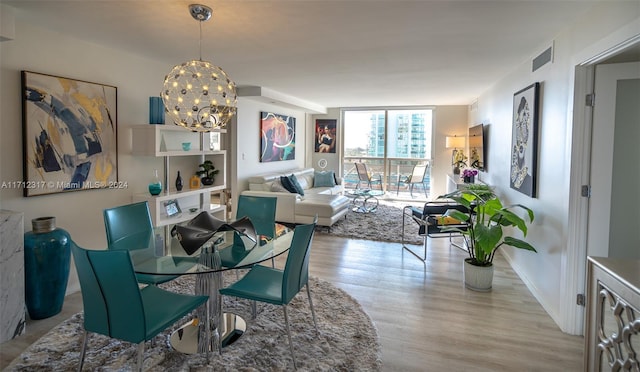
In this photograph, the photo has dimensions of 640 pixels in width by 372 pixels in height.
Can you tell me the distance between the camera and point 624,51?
86.8 inches

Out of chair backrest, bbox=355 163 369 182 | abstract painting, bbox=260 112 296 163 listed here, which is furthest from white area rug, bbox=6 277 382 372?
chair backrest, bbox=355 163 369 182

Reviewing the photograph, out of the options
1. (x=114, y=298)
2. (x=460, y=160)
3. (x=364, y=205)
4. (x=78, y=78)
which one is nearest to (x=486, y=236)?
(x=114, y=298)

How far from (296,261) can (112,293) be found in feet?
3.42

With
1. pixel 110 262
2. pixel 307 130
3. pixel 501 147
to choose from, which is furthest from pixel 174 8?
pixel 307 130

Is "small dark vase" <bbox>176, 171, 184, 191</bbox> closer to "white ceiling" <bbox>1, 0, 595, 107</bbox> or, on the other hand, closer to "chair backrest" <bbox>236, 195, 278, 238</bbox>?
"chair backrest" <bbox>236, 195, 278, 238</bbox>

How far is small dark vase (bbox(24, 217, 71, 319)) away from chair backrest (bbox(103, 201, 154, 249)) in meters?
0.50

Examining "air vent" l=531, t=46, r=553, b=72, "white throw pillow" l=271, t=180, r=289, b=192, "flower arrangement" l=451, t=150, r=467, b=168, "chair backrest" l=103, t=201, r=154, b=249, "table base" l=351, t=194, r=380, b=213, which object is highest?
"air vent" l=531, t=46, r=553, b=72

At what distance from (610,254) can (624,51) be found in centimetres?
173

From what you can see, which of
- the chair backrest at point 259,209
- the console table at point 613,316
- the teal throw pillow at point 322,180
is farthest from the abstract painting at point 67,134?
the teal throw pillow at point 322,180

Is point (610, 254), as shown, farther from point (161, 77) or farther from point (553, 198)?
point (161, 77)

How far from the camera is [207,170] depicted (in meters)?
4.82

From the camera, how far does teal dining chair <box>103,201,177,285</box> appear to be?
103 inches

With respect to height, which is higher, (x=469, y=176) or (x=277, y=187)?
(x=469, y=176)

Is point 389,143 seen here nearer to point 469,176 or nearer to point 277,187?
point 469,176
